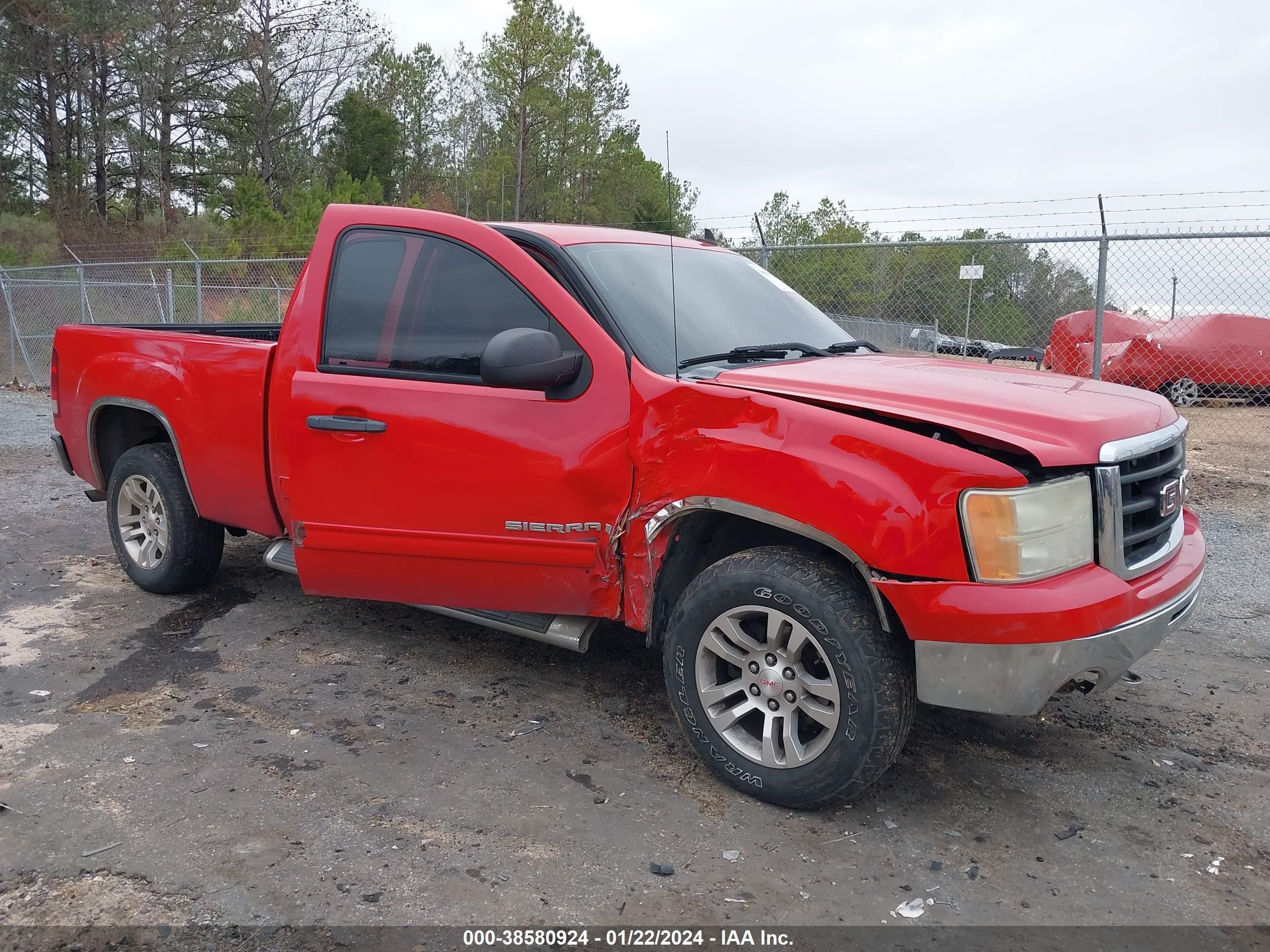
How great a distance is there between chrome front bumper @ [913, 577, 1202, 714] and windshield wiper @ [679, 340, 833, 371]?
4.34 ft

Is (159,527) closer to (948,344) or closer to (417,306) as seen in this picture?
(417,306)

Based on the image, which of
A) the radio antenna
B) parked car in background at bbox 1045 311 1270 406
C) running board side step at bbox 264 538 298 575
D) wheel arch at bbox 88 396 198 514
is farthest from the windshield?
parked car in background at bbox 1045 311 1270 406

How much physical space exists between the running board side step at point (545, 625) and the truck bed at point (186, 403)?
1270mm

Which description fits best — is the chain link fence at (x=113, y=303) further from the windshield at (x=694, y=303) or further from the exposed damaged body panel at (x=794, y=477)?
the exposed damaged body panel at (x=794, y=477)

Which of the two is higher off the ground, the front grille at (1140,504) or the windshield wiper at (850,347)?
the windshield wiper at (850,347)

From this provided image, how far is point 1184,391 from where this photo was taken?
45.0 feet

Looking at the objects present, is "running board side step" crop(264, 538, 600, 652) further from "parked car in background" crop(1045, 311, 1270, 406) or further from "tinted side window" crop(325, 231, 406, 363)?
"parked car in background" crop(1045, 311, 1270, 406)

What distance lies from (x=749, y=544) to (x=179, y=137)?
38021 millimetres

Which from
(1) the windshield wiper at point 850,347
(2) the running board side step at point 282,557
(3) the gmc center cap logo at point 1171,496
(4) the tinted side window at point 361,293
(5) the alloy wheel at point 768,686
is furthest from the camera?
(2) the running board side step at point 282,557

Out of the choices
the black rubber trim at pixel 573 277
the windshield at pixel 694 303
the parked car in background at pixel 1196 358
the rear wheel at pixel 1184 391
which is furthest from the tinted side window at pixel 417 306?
the rear wheel at pixel 1184 391

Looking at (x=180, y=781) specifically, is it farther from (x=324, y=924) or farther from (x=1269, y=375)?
(x=1269, y=375)

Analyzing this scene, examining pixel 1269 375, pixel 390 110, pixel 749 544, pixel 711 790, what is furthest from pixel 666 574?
pixel 390 110

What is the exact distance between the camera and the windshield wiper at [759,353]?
3582mm

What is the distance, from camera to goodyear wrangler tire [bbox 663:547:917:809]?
2.88m
